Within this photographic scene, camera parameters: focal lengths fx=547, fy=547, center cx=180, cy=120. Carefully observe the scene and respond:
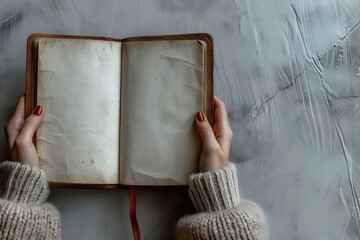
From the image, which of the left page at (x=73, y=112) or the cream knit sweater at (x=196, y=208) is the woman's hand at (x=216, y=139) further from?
the left page at (x=73, y=112)

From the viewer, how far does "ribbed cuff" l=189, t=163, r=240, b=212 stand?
2.56ft

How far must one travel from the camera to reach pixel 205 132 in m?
0.80

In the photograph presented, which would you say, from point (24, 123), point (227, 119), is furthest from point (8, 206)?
point (227, 119)

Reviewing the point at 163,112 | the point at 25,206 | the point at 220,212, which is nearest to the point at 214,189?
the point at 220,212

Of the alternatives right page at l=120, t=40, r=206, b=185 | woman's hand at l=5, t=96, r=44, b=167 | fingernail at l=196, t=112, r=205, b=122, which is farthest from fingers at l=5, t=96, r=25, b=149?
fingernail at l=196, t=112, r=205, b=122

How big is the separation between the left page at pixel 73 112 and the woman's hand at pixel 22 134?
0.5 inches

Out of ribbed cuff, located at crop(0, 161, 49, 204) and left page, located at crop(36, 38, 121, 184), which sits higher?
left page, located at crop(36, 38, 121, 184)

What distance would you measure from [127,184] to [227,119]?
Result: 185 mm

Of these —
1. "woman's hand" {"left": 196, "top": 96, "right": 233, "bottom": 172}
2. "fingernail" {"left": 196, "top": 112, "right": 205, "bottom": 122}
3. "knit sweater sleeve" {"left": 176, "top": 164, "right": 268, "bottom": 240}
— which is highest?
"fingernail" {"left": 196, "top": 112, "right": 205, "bottom": 122}

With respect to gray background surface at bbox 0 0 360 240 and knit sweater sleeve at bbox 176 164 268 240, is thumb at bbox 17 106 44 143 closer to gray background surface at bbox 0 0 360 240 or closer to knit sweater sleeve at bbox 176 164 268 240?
gray background surface at bbox 0 0 360 240

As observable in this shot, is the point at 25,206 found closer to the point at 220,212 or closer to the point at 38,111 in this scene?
the point at 38,111

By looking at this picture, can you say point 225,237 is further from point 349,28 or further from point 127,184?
point 349,28

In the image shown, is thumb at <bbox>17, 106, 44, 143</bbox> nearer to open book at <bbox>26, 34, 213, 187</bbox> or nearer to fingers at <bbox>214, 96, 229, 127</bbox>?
open book at <bbox>26, 34, 213, 187</bbox>

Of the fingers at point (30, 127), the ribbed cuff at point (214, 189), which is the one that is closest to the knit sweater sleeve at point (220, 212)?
the ribbed cuff at point (214, 189)
